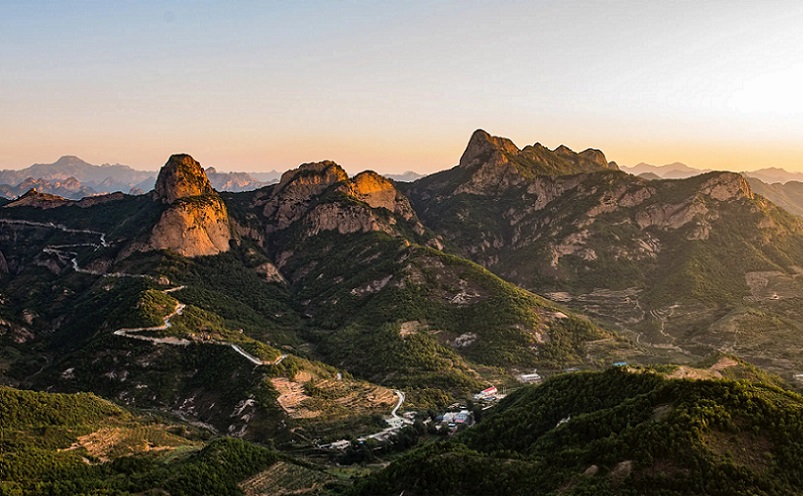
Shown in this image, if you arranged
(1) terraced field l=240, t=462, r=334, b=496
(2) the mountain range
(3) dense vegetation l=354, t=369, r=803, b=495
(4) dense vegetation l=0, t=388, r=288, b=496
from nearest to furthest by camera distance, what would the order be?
(3) dense vegetation l=354, t=369, r=803, b=495 < (2) the mountain range < (4) dense vegetation l=0, t=388, r=288, b=496 < (1) terraced field l=240, t=462, r=334, b=496

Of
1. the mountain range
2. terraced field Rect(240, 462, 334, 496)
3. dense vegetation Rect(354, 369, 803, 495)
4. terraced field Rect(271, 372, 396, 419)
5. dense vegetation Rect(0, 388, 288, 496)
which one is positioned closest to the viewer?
dense vegetation Rect(354, 369, 803, 495)

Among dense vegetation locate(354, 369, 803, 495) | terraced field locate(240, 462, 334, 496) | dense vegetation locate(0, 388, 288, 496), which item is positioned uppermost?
dense vegetation locate(354, 369, 803, 495)

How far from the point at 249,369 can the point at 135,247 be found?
316ft

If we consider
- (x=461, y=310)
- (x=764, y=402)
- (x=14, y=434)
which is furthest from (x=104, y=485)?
(x=461, y=310)

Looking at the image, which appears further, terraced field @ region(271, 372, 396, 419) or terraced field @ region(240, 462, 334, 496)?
terraced field @ region(271, 372, 396, 419)

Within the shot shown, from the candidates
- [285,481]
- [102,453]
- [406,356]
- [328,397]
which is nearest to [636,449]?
[285,481]

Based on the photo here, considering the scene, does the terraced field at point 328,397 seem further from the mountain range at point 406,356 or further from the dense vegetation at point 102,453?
the dense vegetation at point 102,453

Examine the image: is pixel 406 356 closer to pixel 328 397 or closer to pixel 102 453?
pixel 328 397

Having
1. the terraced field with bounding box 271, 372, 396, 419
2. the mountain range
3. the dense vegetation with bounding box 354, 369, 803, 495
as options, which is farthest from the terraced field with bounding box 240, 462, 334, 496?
the terraced field with bounding box 271, 372, 396, 419

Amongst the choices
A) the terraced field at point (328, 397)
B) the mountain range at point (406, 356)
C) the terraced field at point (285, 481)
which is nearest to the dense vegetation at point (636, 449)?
the mountain range at point (406, 356)

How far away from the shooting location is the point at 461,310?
567 feet

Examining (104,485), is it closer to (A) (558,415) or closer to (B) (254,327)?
(A) (558,415)

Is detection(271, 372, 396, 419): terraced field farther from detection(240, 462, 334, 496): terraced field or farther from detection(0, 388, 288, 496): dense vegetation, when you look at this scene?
detection(240, 462, 334, 496): terraced field

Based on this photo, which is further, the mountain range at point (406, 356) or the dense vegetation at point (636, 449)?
the mountain range at point (406, 356)
